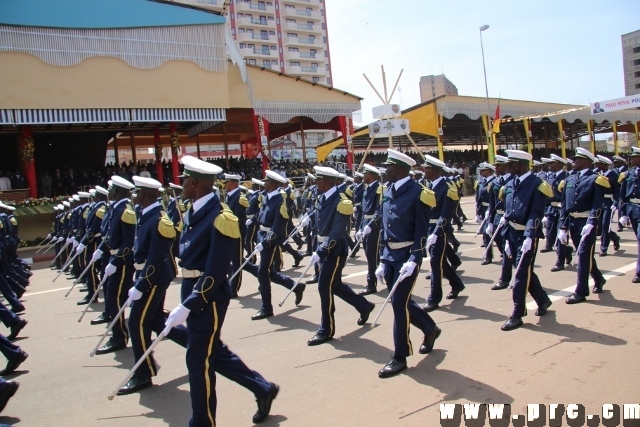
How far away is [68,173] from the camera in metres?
23.5

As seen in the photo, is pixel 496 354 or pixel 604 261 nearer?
pixel 496 354

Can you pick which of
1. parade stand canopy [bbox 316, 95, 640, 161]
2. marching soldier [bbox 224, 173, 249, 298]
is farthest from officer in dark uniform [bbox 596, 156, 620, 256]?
parade stand canopy [bbox 316, 95, 640, 161]

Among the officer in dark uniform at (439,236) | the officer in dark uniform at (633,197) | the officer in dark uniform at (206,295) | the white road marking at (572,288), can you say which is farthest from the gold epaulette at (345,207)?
the officer in dark uniform at (633,197)

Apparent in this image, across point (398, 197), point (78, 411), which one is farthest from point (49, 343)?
point (398, 197)

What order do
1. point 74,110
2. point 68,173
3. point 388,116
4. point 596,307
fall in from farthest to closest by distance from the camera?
point 68,173
point 74,110
point 388,116
point 596,307

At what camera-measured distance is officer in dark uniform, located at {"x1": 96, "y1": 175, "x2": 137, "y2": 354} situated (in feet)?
19.3

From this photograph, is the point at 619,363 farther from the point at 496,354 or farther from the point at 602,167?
the point at 602,167

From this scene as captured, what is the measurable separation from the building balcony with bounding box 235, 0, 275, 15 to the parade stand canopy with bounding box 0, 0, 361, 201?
51.9m

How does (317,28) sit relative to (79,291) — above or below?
above

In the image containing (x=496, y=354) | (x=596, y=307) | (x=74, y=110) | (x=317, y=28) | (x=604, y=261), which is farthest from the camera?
(x=317, y=28)

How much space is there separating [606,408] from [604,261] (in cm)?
630

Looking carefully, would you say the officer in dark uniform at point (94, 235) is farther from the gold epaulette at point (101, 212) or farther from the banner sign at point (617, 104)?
the banner sign at point (617, 104)

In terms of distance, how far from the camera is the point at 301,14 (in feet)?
252

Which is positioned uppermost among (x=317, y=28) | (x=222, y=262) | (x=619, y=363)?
(x=317, y=28)
